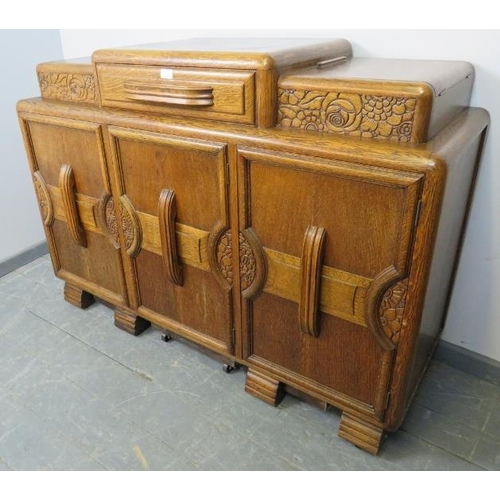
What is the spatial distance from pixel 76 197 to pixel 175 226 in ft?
1.56

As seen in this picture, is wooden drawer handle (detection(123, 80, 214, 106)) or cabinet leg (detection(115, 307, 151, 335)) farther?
cabinet leg (detection(115, 307, 151, 335))

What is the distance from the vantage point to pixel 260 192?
113cm

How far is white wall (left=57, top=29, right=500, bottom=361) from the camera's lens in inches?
47.8

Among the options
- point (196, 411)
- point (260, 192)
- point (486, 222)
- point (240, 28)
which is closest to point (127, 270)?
point (196, 411)

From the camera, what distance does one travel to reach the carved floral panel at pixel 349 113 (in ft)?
3.08

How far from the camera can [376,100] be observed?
95 cm

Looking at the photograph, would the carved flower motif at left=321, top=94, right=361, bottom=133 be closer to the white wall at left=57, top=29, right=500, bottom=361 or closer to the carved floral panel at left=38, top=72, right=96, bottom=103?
the white wall at left=57, top=29, right=500, bottom=361

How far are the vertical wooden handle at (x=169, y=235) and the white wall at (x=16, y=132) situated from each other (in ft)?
3.73

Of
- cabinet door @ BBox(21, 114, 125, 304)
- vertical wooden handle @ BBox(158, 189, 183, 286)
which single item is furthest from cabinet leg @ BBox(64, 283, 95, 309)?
vertical wooden handle @ BBox(158, 189, 183, 286)

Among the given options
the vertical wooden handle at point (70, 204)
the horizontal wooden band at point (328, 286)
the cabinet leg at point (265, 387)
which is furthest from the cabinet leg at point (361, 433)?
the vertical wooden handle at point (70, 204)

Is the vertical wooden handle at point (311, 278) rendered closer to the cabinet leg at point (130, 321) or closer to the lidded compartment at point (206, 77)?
the lidded compartment at point (206, 77)

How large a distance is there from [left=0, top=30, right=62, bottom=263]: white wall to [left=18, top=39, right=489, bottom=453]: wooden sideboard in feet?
1.77

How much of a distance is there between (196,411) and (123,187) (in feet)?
2.40

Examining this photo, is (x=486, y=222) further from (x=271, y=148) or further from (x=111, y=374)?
(x=111, y=374)
